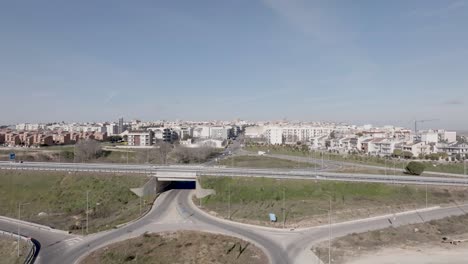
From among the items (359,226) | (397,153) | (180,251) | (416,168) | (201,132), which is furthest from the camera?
(201,132)

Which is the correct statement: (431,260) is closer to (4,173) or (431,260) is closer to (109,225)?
(109,225)

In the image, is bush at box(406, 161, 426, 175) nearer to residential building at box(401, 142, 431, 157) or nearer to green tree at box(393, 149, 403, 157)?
green tree at box(393, 149, 403, 157)

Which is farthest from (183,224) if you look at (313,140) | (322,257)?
(313,140)

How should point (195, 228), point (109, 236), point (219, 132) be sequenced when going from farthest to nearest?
point (219, 132) → point (195, 228) → point (109, 236)

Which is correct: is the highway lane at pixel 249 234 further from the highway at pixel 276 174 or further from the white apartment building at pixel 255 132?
the white apartment building at pixel 255 132

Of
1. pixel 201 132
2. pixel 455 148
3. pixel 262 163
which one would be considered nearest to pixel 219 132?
pixel 201 132

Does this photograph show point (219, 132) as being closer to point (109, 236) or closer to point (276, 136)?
point (276, 136)
